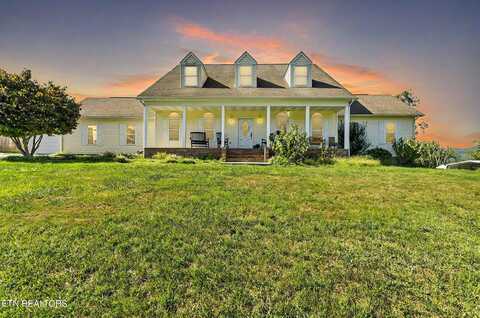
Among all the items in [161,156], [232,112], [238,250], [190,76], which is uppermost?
[190,76]

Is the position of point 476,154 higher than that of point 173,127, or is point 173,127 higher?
point 173,127

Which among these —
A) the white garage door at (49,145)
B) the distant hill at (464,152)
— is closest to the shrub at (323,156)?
the distant hill at (464,152)

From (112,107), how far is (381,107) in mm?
21497

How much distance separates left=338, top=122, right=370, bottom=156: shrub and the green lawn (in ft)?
39.0

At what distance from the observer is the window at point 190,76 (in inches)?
708

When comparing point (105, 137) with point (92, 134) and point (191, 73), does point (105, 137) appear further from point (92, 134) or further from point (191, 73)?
point (191, 73)

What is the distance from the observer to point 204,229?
4578mm

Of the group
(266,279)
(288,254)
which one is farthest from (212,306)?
(288,254)

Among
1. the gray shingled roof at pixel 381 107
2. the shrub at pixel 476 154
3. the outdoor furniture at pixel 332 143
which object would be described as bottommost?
the shrub at pixel 476 154

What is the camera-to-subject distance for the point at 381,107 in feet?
66.8

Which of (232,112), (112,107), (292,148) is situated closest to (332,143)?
(292,148)

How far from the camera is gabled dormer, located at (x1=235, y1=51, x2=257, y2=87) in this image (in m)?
17.9

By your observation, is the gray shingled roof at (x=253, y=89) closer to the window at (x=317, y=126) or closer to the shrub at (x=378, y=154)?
the window at (x=317, y=126)

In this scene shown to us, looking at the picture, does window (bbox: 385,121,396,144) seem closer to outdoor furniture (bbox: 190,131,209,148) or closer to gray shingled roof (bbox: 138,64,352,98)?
gray shingled roof (bbox: 138,64,352,98)
